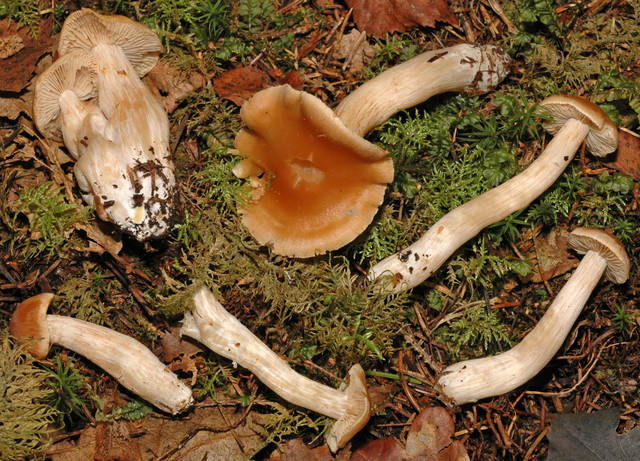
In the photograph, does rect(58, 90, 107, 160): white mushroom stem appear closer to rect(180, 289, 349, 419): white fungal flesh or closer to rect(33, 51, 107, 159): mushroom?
rect(33, 51, 107, 159): mushroom

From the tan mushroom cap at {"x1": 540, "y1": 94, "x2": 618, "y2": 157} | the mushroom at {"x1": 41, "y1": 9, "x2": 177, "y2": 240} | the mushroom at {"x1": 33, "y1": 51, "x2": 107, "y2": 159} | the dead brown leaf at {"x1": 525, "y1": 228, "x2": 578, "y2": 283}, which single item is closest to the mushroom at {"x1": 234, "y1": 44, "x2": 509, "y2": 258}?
the mushroom at {"x1": 41, "y1": 9, "x2": 177, "y2": 240}

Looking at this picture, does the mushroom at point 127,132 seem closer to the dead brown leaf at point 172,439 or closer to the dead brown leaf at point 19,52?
the dead brown leaf at point 19,52

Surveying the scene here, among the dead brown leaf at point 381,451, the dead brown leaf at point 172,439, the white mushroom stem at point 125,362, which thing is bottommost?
the dead brown leaf at point 381,451

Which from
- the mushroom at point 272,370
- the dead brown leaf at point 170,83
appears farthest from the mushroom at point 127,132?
the mushroom at point 272,370

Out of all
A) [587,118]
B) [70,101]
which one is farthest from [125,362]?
[587,118]

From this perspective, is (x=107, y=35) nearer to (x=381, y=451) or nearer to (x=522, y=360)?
(x=381, y=451)
